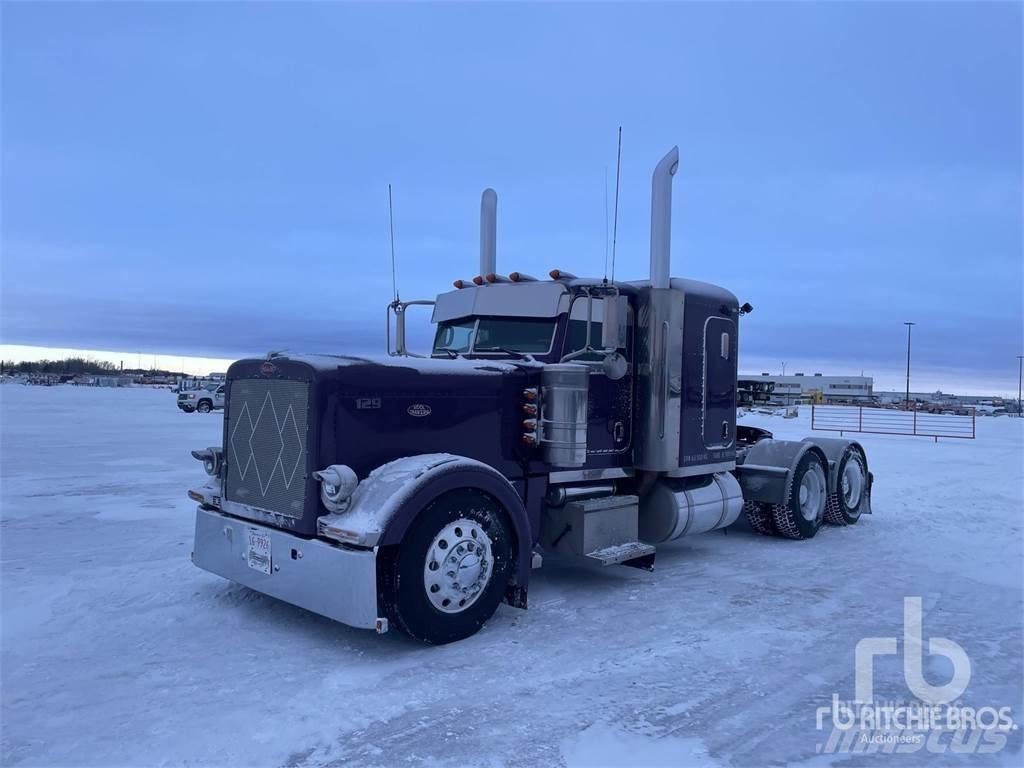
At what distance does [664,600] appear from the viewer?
6223 millimetres

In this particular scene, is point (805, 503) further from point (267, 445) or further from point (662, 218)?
point (267, 445)

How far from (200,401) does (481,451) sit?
34.5 m

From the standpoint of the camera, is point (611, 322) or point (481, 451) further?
point (611, 322)

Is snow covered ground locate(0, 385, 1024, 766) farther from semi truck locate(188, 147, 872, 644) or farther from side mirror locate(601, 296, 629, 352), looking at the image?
side mirror locate(601, 296, 629, 352)

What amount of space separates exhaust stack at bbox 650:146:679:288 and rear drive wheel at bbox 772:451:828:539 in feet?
11.2

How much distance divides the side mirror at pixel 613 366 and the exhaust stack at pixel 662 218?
3.40 feet

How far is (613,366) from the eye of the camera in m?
6.32

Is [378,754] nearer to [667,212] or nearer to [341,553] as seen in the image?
[341,553]

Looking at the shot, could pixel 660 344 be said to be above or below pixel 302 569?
above

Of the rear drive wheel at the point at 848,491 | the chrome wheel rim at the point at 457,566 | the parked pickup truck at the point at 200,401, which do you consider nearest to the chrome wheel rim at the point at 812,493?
the rear drive wheel at the point at 848,491

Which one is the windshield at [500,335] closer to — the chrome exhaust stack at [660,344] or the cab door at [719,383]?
the chrome exhaust stack at [660,344]

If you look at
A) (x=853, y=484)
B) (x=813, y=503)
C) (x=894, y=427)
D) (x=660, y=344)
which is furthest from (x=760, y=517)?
(x=894, y=427)

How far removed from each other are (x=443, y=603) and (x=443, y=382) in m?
1.57

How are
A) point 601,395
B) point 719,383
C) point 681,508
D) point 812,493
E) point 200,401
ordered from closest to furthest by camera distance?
point 601,395, point 681,508, point 719,383, point 812,493, point 200,401
